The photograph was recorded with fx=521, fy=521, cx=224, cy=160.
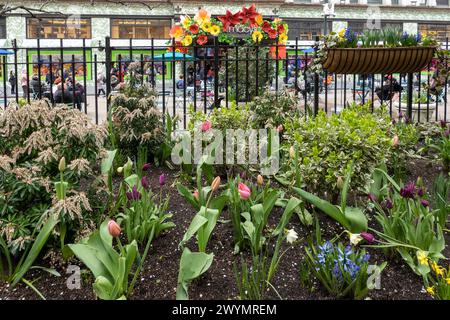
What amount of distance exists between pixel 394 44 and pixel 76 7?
34510 millimetres

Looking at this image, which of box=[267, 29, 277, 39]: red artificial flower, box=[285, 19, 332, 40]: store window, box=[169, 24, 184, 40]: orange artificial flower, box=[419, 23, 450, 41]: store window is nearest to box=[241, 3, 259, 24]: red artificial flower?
box=[267, 29, 277, 39]: red artificial flower

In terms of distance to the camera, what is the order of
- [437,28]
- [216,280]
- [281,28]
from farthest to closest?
[437,28] < [281,28] < [216,280]

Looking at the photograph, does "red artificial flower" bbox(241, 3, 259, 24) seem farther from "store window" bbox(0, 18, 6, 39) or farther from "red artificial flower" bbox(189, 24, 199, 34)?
"store window" bbox(0, 18, 6, 39)

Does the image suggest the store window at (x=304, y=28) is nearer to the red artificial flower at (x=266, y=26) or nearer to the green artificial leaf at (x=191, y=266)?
the red artificial flower at (x=266, y=26)

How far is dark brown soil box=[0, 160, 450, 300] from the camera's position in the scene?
3.13 meters

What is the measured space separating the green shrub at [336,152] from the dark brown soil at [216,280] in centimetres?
42

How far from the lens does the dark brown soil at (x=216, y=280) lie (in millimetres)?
3131

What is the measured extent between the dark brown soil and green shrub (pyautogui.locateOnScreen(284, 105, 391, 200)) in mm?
421

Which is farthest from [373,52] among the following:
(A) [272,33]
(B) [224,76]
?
(B) [224,76]

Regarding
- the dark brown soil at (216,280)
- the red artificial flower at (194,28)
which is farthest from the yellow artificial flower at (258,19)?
the dark brown soil at (216,280)

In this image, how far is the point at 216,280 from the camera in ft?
10.7

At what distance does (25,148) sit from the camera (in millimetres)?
3461

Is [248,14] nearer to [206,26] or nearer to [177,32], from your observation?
[206,26]

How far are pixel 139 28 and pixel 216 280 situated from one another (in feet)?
122
